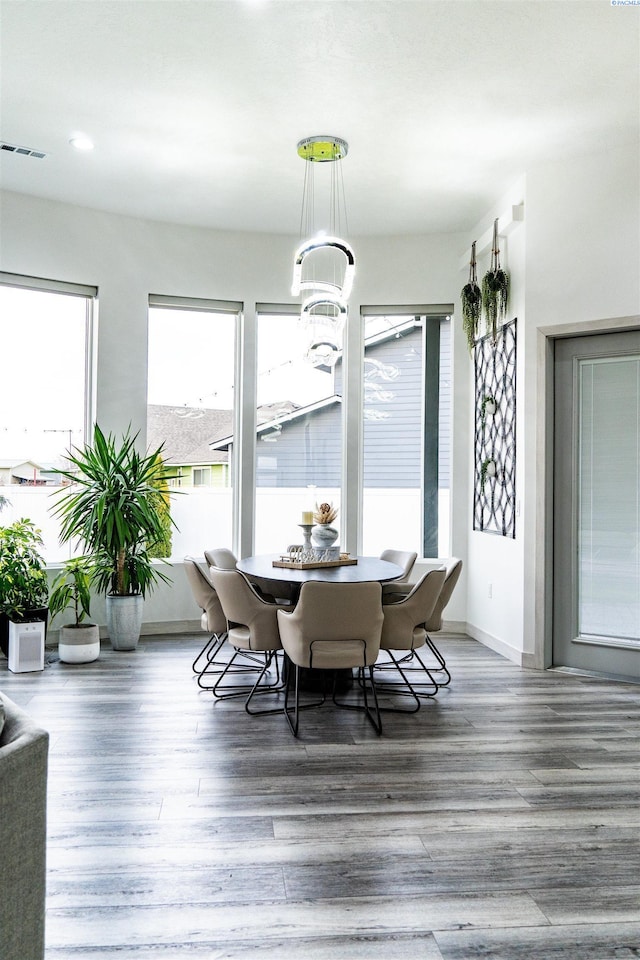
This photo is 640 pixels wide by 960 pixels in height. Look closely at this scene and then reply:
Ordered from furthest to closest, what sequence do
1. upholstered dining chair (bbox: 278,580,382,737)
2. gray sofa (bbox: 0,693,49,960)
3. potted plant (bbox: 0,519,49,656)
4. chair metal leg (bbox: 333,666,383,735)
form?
potted plant (bbox: 0,519,49,656), chair metal leg (bbox: 333,666,383,735), upholstered dining chair (bbox: 278,580,382,737), gray sofa (bbox: 0,693,49,960)

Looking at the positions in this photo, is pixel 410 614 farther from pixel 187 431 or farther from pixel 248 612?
pixel 187 431

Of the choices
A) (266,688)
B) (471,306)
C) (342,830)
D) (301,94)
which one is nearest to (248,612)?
(266,688)

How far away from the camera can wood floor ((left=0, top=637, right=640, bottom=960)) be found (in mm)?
2107

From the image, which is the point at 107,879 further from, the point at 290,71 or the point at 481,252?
the point at 481,252

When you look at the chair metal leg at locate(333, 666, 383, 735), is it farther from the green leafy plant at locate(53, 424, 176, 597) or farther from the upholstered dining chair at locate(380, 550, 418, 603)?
the green leafy plant at locate(53, 424, 176, 597)

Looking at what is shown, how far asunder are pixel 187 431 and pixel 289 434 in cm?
92

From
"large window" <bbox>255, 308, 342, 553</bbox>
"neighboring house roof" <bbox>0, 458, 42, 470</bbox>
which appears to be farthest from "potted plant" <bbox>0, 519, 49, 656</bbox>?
"large window" <bbox>255, 308, 342, 553</bbox>

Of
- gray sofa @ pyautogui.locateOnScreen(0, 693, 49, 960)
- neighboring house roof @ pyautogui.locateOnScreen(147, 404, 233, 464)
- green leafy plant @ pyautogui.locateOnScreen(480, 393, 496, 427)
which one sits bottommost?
gray sofa @ pyautogui.locateOnScreen(0, 693, 49, 960)

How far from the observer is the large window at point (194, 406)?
6621 millimetres

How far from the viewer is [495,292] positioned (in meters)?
5.85

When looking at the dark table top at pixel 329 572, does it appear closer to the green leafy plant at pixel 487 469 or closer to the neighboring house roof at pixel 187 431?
the green leafy plant at pixel 487 469

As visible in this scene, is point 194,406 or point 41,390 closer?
point 41,390

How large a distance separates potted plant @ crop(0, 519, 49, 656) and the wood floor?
836 millimetres

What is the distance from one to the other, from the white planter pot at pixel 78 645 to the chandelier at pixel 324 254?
257 cm
